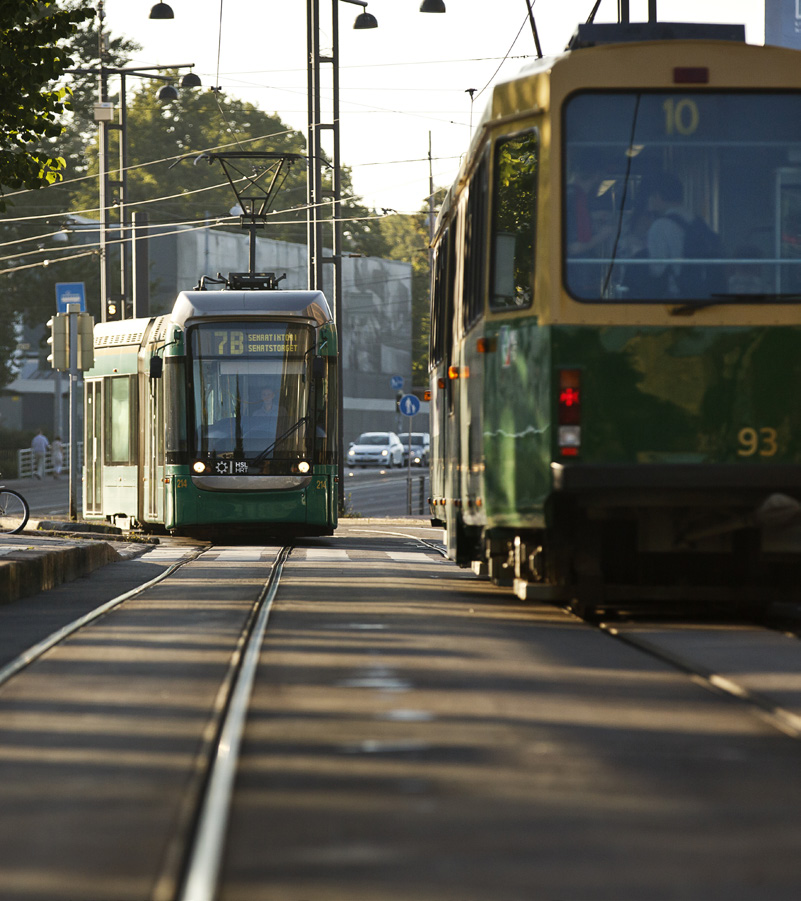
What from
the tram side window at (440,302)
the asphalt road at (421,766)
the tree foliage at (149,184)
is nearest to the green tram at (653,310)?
the asphalt road at (421,766)

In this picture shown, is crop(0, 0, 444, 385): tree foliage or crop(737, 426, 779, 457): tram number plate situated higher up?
crop(0, 0, 444, 385): tree foliage

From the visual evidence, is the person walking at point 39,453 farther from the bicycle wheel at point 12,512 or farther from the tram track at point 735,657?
the tram track at point 735,657

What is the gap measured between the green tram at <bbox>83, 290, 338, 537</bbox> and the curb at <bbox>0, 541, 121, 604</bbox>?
318cm

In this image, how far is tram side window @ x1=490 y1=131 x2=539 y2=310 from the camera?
10664 mm

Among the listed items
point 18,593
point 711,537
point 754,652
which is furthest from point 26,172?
point 754,652

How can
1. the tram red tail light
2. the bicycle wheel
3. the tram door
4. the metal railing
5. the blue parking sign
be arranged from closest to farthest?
the tram red tail light
the bicycle wheel
the tram door
the blue parking sign
the metal railing

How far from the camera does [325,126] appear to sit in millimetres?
36875

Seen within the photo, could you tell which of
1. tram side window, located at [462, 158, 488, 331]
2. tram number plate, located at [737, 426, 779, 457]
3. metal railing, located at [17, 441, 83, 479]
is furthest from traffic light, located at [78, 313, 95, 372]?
metal railing, located at [17, 441, 83, 479]

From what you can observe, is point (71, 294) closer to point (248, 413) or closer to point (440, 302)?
point (248, 413)

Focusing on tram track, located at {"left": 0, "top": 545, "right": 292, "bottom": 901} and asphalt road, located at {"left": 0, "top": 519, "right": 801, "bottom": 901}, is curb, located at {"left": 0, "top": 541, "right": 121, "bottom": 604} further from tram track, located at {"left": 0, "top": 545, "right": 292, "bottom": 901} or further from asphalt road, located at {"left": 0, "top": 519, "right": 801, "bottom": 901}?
asphalt road, located at {"left": 0, "top": 519, "right": 801, "bottom": 901}

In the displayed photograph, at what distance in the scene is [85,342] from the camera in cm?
2705

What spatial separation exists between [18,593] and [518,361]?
503 cm

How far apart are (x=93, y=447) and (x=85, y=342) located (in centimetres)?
165

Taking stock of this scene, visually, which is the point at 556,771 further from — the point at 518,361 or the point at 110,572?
the point at 110,572
